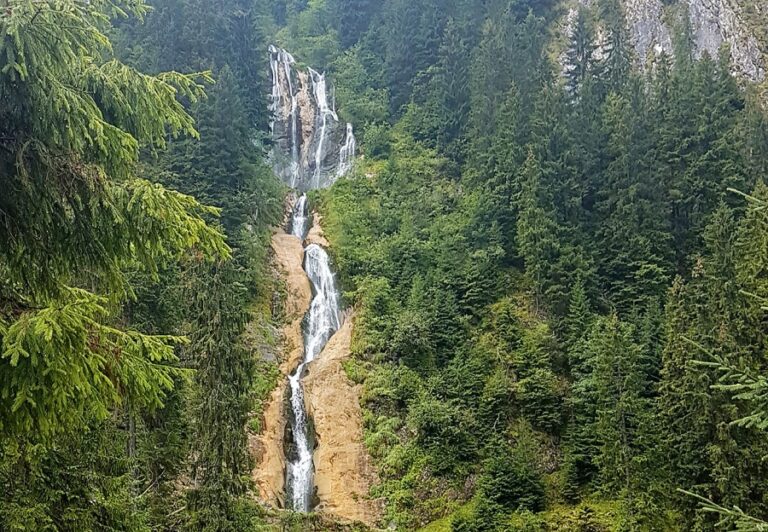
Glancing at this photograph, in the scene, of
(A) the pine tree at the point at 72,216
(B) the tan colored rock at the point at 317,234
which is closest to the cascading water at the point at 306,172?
(B) the tan colored rock at the point at 317,234

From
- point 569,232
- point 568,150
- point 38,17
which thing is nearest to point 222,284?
point 38,17

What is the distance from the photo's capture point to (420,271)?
35531 millimetres

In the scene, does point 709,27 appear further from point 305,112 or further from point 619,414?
point 619,414

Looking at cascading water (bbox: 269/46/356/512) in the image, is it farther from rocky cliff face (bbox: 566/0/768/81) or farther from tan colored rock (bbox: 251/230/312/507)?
rocky cliff face (bbox: 566/0/768/81)

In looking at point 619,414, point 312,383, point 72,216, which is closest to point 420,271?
point 312,383

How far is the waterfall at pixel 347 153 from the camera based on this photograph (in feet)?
161

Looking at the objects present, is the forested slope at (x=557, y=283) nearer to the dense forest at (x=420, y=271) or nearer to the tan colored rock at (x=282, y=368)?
the dense forest at (x=420, y=271)

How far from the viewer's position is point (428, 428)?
2705cm

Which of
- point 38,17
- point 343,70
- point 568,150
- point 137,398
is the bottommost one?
point 137,398

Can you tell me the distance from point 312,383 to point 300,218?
15.8m

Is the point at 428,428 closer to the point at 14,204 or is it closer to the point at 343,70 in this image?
the point at 14,204

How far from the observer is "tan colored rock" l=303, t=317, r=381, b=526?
84.5 feet

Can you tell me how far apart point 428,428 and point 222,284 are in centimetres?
1225

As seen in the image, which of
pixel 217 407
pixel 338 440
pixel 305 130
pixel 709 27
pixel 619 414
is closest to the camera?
pixel 217 407
